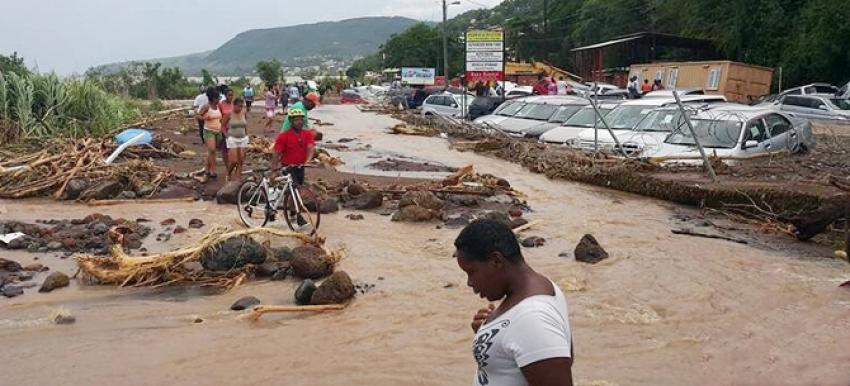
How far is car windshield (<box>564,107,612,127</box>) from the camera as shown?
19.0 metres

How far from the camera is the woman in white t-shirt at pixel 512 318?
7.59ft

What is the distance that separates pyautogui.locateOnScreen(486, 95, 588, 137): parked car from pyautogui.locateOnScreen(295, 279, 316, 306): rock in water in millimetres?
14734

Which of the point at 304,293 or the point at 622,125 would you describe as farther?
the point at 622,125

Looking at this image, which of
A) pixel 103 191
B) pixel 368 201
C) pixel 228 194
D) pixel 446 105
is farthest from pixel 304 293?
pixel 446 105

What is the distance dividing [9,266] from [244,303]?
3.14 metres

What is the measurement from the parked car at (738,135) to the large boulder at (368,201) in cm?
562

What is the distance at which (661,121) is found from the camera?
52.5ft

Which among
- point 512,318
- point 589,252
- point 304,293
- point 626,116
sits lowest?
point 589,252

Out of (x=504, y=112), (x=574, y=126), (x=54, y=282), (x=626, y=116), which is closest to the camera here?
(x=54, y=282)

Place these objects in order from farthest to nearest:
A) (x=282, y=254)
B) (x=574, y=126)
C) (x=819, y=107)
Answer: (x=819, y=107) < (x=574, y=126) < (x=282, y=254)

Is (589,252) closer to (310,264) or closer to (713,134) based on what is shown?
(310,264)

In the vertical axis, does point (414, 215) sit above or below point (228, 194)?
below

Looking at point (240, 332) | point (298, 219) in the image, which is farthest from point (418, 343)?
point (298, 219)

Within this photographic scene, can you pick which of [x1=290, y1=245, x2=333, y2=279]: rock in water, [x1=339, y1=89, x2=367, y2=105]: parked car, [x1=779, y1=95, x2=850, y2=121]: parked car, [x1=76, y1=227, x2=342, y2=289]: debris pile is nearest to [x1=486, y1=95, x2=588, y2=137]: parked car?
[x1=779, y1=95, x2=850, y2=121]: parked car
